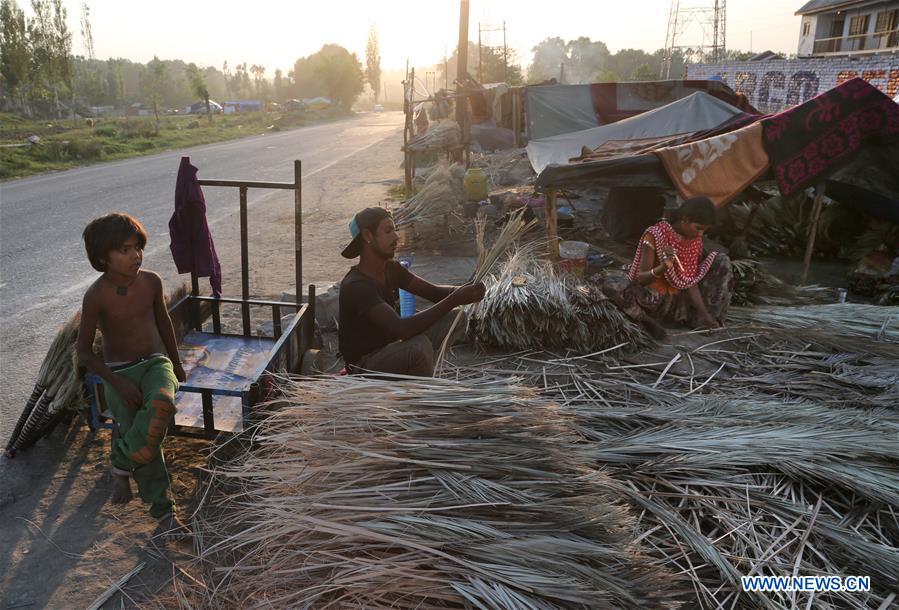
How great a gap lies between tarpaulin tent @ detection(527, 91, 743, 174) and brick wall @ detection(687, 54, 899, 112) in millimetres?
6879

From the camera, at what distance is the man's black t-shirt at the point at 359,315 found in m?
3.04

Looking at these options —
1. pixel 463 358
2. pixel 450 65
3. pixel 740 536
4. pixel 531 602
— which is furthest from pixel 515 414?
pixel 450 65

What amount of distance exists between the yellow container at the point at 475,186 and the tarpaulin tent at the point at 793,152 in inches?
134

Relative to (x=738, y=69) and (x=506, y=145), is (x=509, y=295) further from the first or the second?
(x=738, y=69)

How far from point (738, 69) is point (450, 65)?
121 feet

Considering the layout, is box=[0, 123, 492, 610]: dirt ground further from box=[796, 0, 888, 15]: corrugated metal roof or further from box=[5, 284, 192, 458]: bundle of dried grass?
box=[796, 0, 888, 15]: corrugated metal roof

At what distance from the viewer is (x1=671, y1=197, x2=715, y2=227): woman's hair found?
13.5ft

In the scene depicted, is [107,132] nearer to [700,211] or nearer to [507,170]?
[507,170]

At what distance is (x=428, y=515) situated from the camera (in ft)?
6.23

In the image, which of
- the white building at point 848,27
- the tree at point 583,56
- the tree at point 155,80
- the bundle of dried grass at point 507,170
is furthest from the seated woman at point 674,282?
the tree at point 583,56

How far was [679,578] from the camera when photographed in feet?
6.73

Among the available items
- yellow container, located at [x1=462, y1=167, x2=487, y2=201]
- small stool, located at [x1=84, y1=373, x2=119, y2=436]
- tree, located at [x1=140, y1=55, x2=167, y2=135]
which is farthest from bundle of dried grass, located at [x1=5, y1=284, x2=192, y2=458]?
tree, located at [x1=140, y1=55, x2=167, y2=135]

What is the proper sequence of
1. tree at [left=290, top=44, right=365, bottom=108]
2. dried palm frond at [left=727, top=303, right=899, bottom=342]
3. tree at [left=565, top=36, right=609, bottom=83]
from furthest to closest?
1. tree at [left=565, top=36, right=609, bottom=83]
2. tree at [left=290, top=44, right=365, bottom=108]
3. dried palm frond at [left=727, top=303, right=899, bottom=342]

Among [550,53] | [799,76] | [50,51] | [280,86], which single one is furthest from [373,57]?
[799,76]
